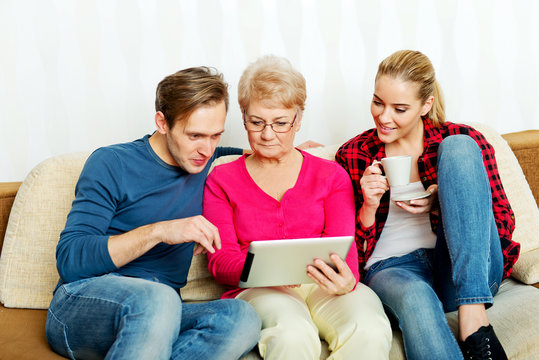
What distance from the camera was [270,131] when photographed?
1.84 m

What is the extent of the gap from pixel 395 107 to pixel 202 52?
0.95 metres

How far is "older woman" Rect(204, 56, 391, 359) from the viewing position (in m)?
1.62

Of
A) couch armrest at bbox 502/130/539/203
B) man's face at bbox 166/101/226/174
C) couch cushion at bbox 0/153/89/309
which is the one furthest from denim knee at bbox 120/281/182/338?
couch armrest at bbox 502/130/539/203

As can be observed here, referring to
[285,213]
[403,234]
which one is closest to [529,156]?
[403,234]

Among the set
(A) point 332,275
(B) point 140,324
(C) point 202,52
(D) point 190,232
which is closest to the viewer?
(B) point 140,324

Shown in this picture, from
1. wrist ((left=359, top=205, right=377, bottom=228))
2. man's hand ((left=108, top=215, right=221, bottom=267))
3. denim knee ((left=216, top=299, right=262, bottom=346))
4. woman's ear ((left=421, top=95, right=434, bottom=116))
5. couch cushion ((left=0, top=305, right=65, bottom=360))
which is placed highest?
woman's ear ((left=421, top=95, right=434, bottom=116))

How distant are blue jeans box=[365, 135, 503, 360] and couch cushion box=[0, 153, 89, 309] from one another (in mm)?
1081

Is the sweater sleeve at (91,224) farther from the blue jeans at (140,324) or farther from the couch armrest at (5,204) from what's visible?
the couch armrest at (5,204)

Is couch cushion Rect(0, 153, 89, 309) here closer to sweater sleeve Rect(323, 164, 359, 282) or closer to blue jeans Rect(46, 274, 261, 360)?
blue jeans Rect(46, 274, 261, 360)

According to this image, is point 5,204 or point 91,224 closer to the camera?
point 91,224

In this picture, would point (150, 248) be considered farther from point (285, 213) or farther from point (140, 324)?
point (285, 213)

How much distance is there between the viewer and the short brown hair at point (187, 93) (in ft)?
5.55

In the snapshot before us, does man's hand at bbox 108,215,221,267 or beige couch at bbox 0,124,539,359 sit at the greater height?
man's hand at bbox 108,215,221,267

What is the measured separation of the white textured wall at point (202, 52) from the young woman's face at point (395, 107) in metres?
0.72
